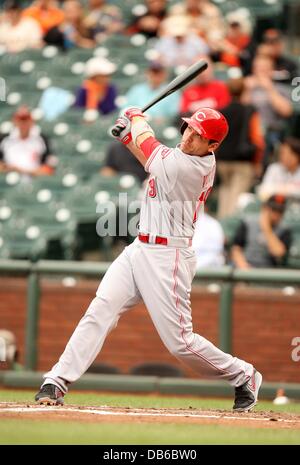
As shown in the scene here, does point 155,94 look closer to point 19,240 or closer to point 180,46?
point 180,46

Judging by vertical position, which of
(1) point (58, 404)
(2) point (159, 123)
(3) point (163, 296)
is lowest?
(1) point (58, 404)

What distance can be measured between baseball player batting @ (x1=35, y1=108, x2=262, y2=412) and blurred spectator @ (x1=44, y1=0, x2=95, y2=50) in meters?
8.52

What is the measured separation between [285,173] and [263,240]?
41.4 inches

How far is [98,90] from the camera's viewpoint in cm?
1355

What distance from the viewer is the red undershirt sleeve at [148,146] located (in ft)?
22.1

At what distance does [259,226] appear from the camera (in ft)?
35.3

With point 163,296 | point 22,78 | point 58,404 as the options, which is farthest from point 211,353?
point 22,78

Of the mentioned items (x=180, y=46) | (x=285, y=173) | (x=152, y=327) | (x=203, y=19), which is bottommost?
(x=152, y=327)

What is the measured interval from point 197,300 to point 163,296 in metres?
3.77

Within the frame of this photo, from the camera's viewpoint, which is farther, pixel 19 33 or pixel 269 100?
pixel 19 33

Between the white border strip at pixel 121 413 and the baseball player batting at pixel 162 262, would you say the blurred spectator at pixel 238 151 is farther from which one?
the white border strip at pixel 121 413

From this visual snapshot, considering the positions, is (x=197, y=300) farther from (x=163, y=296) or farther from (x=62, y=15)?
(x=62, y=15)

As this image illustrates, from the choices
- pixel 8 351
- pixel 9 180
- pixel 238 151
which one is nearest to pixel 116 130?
pixel 8 351
